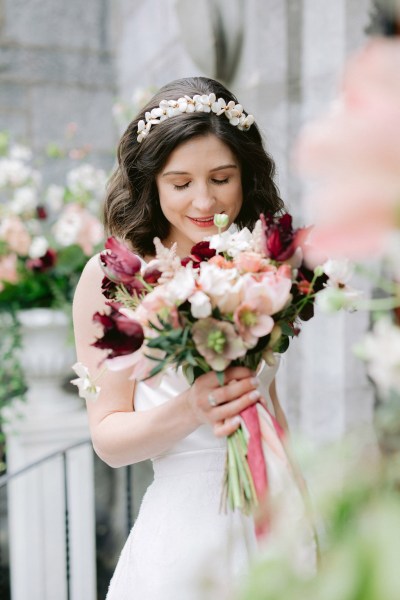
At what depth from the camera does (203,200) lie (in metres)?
1.32

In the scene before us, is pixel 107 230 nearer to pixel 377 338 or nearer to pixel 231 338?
pixel 231 338

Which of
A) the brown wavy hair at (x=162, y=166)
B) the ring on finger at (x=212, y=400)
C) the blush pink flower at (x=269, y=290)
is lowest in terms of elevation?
the ring on finger at (x=212, y=400)

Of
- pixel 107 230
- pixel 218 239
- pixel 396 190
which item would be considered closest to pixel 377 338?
pixel 396 190

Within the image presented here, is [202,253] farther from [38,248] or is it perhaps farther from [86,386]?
[38,248]

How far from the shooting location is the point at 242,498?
0.88m

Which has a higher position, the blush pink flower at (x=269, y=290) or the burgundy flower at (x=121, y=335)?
the blush pink flower at (x=269, y=290)

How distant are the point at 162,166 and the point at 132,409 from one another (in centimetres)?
50

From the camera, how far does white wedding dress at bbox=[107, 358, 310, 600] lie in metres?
1.27

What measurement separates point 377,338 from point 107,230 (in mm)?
1285

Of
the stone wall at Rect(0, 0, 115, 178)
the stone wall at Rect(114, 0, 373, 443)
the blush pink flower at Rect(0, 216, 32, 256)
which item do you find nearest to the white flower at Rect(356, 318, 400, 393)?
the stone wall at Rect(114, 0, 373, 443)

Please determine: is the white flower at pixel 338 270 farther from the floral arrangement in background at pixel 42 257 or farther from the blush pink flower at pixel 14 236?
the blush pink flower at pixel 14 236

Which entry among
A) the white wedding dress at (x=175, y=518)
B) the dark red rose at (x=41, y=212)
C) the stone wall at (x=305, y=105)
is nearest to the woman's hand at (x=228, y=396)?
the white wedding dress at (x=175, y=518)

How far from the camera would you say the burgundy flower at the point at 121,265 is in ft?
3.11

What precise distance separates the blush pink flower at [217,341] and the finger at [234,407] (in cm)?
9
